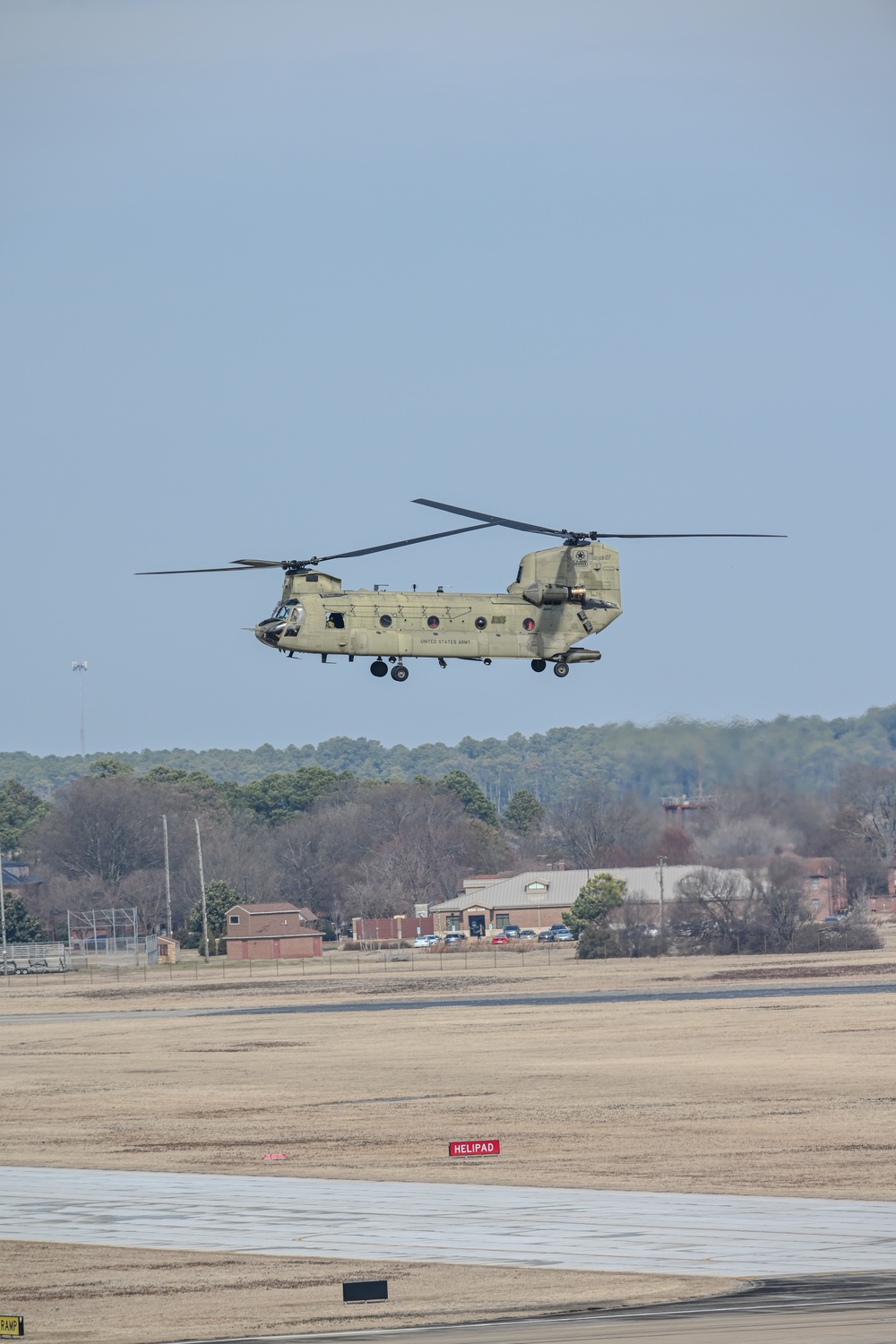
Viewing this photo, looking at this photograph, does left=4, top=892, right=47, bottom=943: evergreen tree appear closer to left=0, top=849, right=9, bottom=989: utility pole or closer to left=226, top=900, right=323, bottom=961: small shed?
left=0, top=849, right=9, bottom=989: utility pole

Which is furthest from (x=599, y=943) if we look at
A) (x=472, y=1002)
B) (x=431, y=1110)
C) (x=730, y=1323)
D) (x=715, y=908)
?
A: (x=730, y=1323)

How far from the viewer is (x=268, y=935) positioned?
555 feet

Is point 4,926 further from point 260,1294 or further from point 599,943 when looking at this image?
point 260,1294

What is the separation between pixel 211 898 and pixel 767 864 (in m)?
72.6

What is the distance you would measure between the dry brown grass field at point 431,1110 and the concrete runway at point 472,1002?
1101 millimetres

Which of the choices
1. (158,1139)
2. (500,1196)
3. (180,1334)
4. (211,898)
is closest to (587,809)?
(211,898)

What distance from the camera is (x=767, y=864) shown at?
115 m

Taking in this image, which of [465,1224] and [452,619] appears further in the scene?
[452,619]

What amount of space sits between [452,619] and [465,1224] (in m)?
16.2

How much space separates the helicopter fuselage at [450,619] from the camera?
49.2 meters

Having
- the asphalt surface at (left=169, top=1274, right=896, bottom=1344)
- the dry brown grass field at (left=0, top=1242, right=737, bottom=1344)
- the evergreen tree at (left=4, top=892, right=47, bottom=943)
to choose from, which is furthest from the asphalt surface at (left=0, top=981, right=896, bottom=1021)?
the evergreen tree at (left=4, top=892, right=47, bottom=943)

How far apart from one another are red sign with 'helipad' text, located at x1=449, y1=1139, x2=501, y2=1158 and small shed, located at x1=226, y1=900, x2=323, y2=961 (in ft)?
385

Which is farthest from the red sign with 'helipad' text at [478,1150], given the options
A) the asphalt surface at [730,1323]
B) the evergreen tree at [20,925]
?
the evergreen tree at [20,925]

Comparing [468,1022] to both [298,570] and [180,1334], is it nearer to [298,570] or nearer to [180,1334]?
[298,570]
